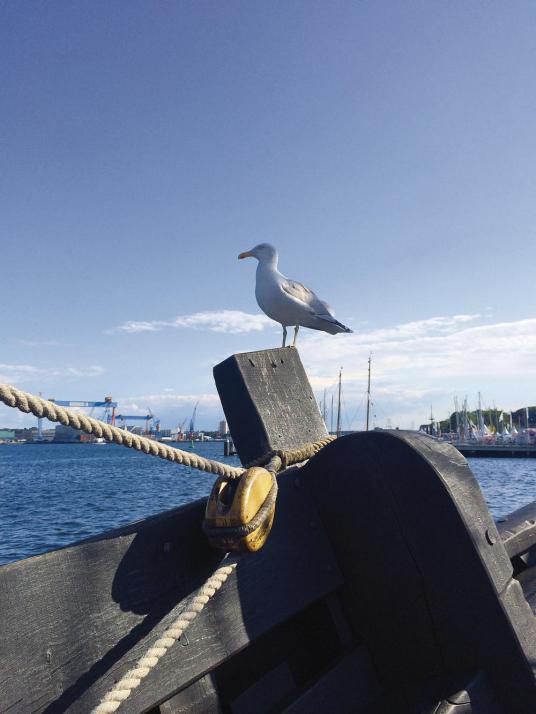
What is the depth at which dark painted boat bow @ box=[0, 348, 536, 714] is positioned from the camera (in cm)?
122

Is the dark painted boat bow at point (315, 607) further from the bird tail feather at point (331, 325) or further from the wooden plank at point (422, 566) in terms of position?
the bird tail feather at point (331, 325)

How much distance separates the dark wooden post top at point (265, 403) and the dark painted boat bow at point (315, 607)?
0.03 metres

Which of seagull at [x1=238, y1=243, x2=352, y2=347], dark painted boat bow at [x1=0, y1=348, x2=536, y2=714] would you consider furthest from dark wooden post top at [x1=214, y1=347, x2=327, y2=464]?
seagull at [x1=238, y1=243, x2=352, y2=347]

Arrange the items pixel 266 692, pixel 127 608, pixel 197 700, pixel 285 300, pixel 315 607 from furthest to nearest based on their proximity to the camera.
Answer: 1. pixel 285 300
2. pixel 315 607
3. pixel 266 692
4. pixel 197 700
5. pixel 127 608

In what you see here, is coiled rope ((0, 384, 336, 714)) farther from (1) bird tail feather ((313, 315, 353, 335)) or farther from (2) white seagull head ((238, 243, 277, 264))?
(2) white seagull head ((238, 243, 277, 264))

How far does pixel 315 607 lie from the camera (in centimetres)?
194

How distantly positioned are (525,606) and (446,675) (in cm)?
36

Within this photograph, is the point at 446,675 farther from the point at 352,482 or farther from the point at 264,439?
the point at 264,439

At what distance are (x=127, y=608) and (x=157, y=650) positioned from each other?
0.22m

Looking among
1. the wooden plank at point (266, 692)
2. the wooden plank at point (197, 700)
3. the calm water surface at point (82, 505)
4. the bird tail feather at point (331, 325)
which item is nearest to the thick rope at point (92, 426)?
the wooden plank at point (197, 700)

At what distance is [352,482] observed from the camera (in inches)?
72.1

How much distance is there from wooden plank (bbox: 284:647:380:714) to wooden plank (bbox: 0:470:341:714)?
0.24 m

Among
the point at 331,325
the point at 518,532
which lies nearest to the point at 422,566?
the point at 518,532

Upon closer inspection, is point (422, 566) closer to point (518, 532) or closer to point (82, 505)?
point (518, 532)
